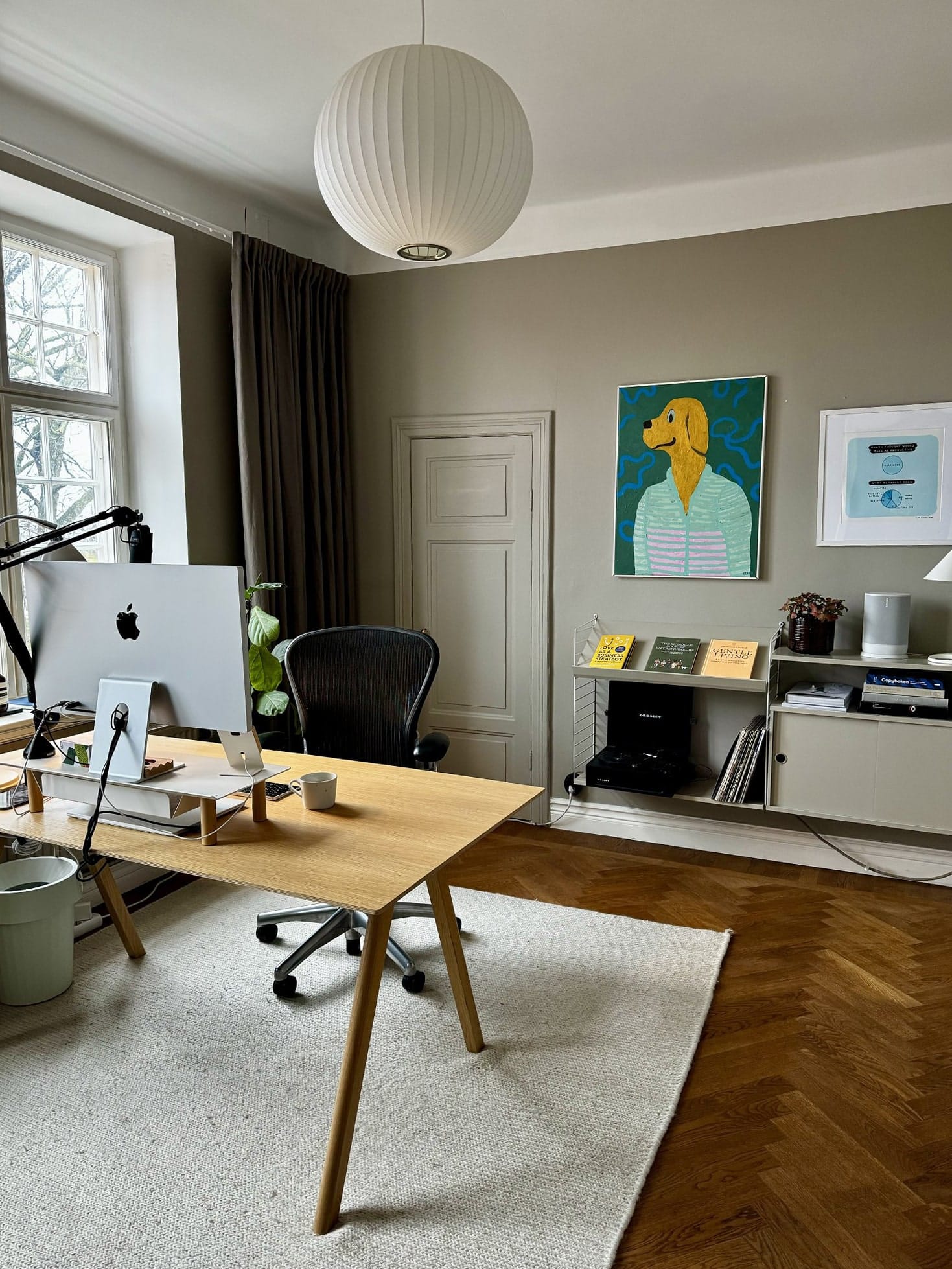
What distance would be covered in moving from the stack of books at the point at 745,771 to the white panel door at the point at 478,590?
1000mm

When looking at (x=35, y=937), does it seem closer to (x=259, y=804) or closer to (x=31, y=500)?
(x=259, y=804)

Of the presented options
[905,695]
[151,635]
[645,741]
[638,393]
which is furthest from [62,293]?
[905,695]

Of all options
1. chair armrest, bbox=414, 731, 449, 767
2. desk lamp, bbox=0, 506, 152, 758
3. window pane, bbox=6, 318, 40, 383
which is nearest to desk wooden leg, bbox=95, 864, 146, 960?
desk lamp, bbox=0, 506, 152, 758

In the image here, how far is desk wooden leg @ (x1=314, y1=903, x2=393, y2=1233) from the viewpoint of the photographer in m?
1.69

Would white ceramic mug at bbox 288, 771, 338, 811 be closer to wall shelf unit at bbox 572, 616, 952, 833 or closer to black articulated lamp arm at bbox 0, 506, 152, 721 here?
black articulated lamp arm at bbox 0, 506, 152, 721

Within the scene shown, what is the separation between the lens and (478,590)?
13.8ft

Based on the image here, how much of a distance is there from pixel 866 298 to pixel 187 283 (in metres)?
2.65

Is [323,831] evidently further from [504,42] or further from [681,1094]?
[504,42]

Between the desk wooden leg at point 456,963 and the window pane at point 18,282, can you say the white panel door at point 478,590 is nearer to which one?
the window pane at point 18,282

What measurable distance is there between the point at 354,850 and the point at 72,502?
87.7 inches

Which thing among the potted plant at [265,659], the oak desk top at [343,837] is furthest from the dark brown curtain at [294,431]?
the oak desk top at [343,837]

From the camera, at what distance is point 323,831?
193cm

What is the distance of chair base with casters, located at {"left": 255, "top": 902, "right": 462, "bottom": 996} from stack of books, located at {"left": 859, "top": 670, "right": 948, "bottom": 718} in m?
1.77

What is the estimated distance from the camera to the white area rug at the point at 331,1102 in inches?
66.3
